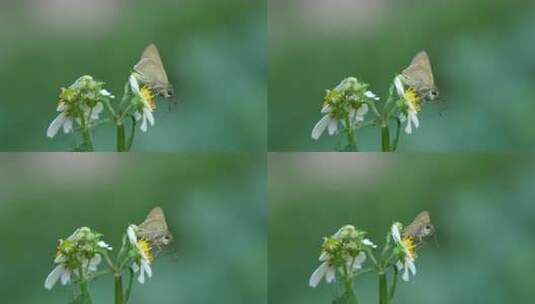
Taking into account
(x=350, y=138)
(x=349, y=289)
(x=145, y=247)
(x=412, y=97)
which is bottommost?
(x=349, y=289)

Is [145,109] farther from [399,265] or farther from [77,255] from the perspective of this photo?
[399,265]

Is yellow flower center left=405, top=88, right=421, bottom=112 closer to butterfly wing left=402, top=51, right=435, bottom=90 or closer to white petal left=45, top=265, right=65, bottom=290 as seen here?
butterfly wing left=402, top=51, right=435, bottom=90

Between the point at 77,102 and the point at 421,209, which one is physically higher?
the point at 77,102

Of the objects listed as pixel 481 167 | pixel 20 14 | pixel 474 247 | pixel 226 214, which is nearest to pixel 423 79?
pixel 481 167

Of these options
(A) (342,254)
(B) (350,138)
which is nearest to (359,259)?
(A) (342,254)

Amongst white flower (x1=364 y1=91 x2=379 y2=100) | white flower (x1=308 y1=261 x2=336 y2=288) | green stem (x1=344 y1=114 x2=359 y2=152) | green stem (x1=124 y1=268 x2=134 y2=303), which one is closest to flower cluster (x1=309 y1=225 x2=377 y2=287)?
white flower (x1=308 y1=261 x2=336 y2=288)

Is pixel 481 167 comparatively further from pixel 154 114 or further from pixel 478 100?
pixel 154 114

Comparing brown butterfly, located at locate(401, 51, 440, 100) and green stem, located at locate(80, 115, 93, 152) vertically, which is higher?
brown butterfly, located at locate(401, 51, 440, 100)
